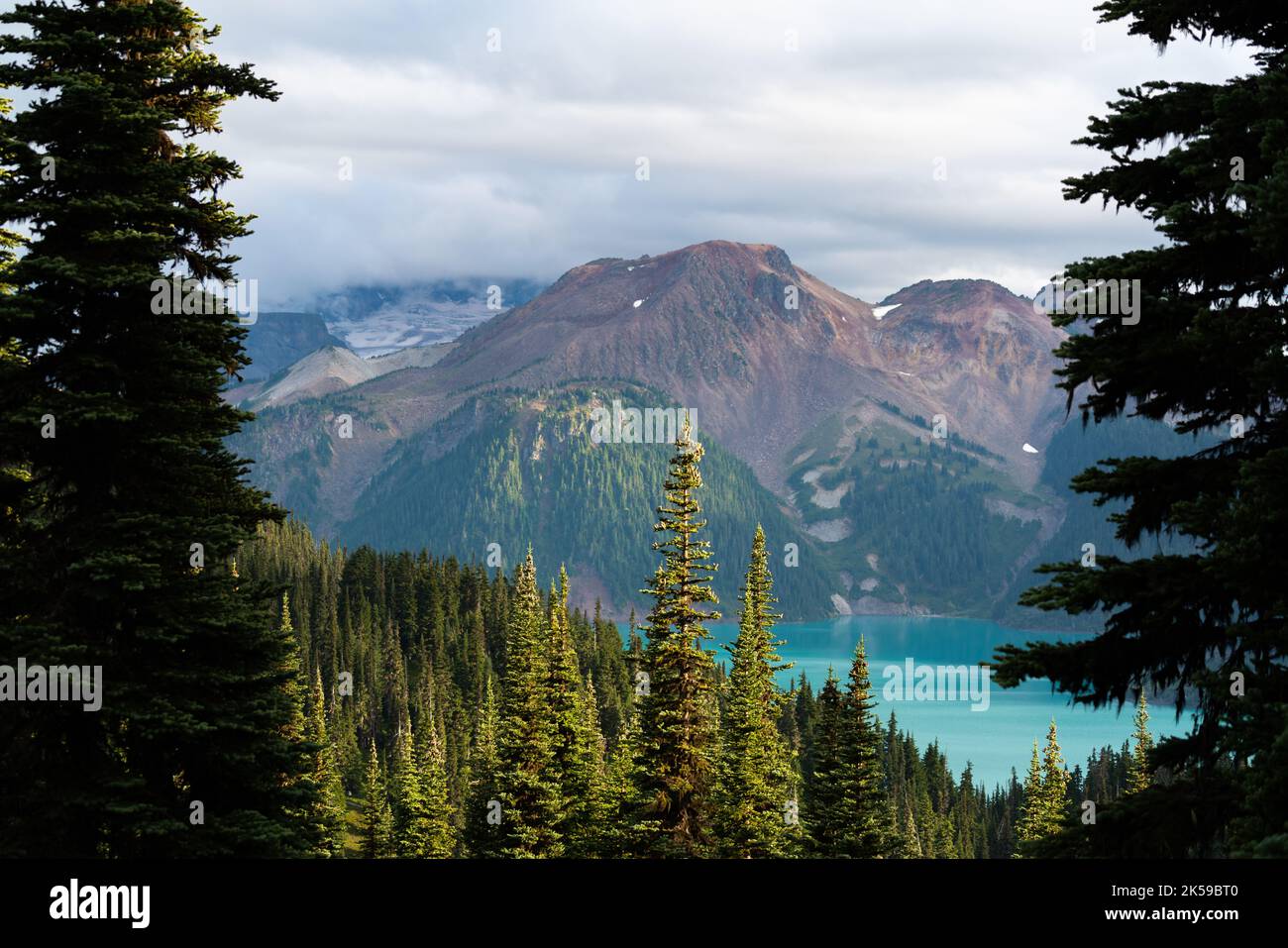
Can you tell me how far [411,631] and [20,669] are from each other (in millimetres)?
180243

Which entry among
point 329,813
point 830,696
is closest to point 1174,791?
point 830,696

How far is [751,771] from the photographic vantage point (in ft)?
163

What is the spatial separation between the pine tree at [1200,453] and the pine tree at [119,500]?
1201cm

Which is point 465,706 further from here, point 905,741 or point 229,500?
point 229,500

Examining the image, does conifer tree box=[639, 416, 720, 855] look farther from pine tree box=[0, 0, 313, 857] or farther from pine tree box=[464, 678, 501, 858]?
pine tree box=[0, 0, 313, 857]

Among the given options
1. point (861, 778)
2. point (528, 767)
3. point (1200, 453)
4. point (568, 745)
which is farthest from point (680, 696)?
point (1200, 453)

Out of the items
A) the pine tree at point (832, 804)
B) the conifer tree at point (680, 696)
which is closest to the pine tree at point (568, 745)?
the pine tree at point (832, 804)

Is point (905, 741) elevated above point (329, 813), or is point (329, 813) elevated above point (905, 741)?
point (329, 813)

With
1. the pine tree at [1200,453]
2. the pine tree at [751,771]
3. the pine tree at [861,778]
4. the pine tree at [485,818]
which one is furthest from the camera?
the pine tree at [485,818]

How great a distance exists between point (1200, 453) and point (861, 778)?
39494 millimetres

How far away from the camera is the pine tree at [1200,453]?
492 inches

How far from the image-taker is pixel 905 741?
18475cm

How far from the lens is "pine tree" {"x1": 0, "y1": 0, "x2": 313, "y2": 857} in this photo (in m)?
18.4

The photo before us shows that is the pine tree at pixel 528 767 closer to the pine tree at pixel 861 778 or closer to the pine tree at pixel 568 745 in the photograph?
the pine tree at pixel 568 745
